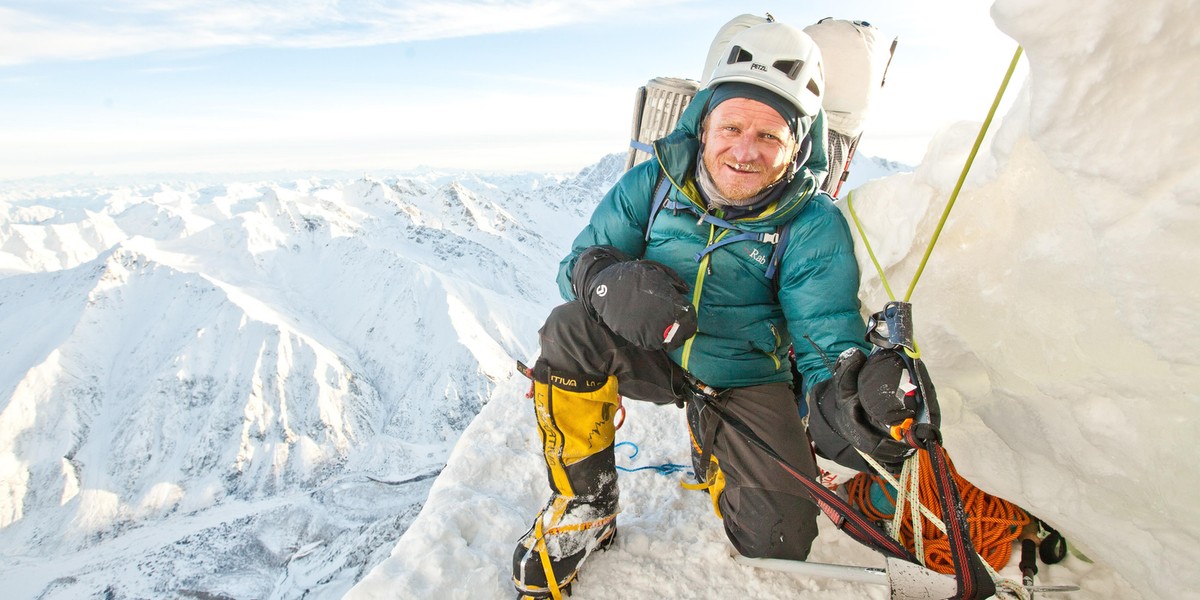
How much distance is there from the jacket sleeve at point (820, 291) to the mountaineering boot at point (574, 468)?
1027 mm

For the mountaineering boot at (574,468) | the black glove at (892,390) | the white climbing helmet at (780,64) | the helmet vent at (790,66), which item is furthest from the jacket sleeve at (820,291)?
the mountaineering boot at (574,468)

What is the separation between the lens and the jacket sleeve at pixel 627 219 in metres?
3.42

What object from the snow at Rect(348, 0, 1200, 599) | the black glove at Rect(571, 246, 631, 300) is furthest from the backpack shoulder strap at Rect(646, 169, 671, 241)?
the snow at Rect(348, 0, 1200, 599)

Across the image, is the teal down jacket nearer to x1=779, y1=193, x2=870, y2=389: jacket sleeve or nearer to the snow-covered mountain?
x1=779, y1=193, x2=870, y2=389: jacket sleeve

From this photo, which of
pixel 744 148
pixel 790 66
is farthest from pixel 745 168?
pixel 790 66

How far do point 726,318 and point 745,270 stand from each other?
29 cm

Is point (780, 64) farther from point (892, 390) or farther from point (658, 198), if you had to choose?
point (892, 390)

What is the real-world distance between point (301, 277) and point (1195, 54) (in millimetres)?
215440

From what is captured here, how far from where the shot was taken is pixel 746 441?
3.01m

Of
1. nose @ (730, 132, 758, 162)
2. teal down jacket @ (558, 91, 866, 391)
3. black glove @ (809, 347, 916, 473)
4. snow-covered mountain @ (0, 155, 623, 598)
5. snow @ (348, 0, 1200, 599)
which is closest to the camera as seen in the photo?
snow @ (348, 0, 1200, 599)

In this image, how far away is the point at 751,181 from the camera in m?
2.94

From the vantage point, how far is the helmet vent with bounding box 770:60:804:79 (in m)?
3.03

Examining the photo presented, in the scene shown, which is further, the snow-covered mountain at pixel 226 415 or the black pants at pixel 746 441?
the snow-covered mountain at pixel 226 415

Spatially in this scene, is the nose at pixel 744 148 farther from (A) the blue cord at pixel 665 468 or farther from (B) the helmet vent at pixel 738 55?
(A) the blue cord at pixel 665 468
